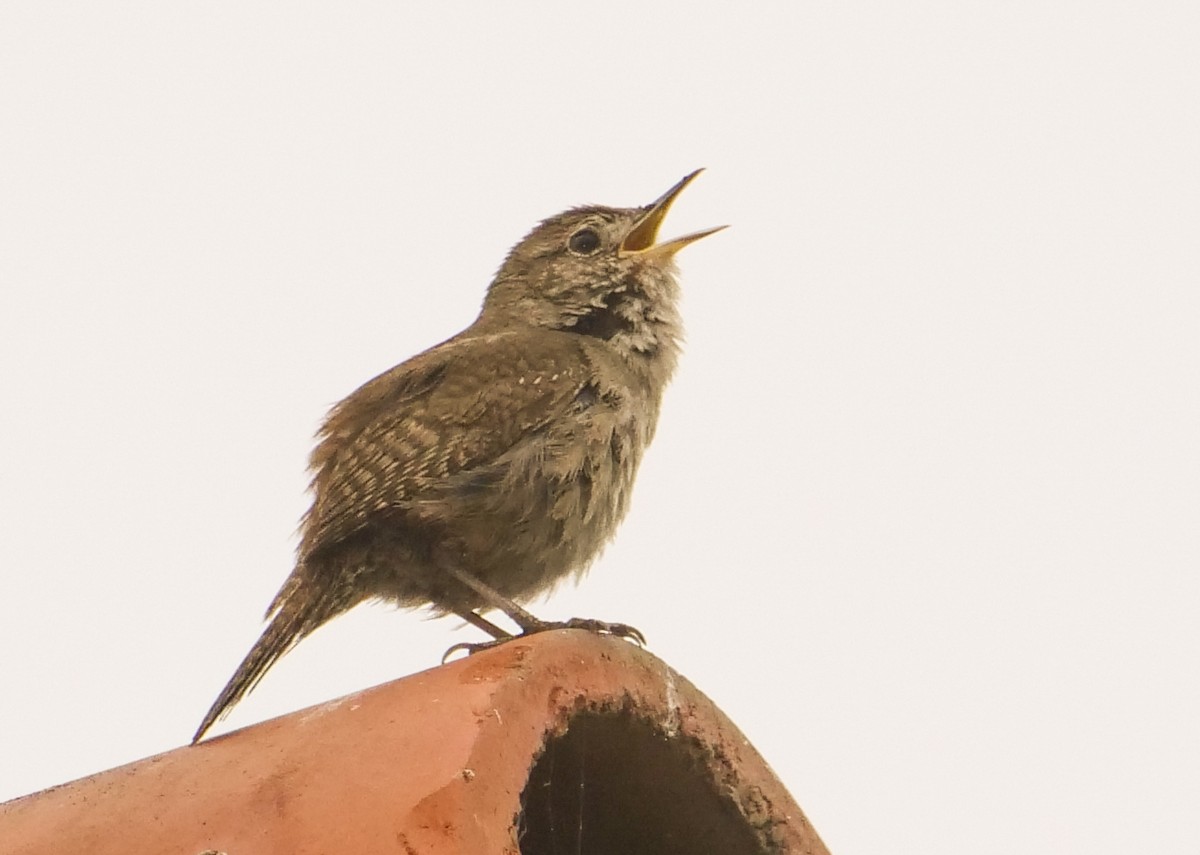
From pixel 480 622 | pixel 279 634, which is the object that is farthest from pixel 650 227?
pixel 279 634

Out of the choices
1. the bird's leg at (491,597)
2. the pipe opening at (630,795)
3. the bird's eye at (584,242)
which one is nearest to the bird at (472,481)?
the bird's leg at (491,597)

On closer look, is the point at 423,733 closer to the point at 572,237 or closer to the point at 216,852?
the point at 216,852

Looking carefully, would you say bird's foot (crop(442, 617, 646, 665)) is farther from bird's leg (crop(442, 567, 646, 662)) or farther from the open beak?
the open beak

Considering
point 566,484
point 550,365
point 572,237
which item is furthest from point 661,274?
point 566,484

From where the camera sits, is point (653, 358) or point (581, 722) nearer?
point (581, 722)

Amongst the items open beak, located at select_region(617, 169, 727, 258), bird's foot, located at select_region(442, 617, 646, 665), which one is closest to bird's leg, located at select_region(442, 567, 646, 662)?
bird's foot, located at select_region(442, 617, 646, 665)

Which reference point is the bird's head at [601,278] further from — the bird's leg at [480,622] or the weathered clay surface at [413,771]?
the weathered clay surface at [413,771]
